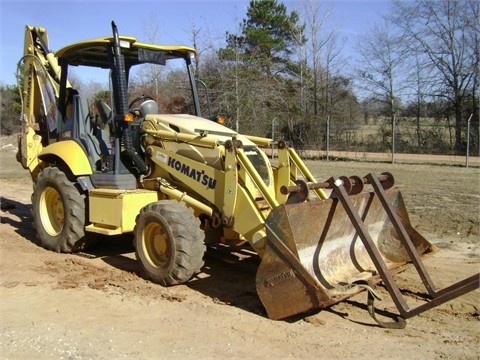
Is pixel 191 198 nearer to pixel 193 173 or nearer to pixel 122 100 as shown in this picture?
pixel 193 173

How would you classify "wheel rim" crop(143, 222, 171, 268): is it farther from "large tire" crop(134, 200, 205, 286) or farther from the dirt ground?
the dirt ground

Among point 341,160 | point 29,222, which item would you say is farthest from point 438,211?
point 341,160

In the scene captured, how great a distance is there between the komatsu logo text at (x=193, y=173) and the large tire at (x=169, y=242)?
39 cm

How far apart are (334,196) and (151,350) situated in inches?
91.1

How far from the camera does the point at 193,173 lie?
6031 millimetres

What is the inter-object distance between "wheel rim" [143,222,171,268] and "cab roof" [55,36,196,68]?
239 centimetres

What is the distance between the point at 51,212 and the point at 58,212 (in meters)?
0.15

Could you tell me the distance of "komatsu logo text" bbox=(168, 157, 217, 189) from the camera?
5.82 m

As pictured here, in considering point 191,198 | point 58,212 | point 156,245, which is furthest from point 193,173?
point 58,212

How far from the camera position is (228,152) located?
18.0 feet

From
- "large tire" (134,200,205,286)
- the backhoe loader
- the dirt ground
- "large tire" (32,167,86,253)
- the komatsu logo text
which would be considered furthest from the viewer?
"large tire" (32,167,86,253)

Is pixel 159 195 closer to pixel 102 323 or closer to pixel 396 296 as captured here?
pixel 102 323

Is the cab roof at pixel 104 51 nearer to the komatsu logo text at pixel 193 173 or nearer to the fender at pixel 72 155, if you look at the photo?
the fender at pixel 72 155

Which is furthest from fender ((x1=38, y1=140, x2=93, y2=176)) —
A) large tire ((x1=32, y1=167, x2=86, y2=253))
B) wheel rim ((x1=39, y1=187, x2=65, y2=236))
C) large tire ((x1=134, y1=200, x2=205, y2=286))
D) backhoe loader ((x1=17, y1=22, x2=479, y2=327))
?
large tire ((x1=134, y1=200, x2=205, y2=286))
